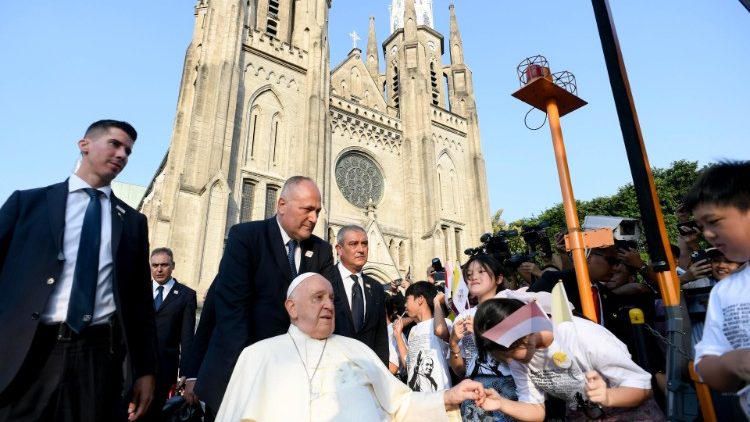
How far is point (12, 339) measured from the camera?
6.14ft

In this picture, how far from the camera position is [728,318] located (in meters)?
1.47

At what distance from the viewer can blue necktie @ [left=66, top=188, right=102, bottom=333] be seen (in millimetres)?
2047

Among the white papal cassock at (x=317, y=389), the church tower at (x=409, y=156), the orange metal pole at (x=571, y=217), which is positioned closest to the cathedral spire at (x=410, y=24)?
the church tower at (x=409, y=156)

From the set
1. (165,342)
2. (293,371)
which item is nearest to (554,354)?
(293,371)

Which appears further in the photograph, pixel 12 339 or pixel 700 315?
pixel 700 315

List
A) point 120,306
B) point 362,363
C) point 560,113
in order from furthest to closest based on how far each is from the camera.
Result: point 560,113 < point 362,363 < point 120,306

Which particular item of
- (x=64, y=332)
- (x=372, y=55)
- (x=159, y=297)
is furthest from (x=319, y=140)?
(x=64, y=332)

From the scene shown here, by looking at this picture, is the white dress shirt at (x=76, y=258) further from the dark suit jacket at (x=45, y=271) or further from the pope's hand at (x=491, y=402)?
the pope's hand at (x=491, y=402)

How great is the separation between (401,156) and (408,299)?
20.2m

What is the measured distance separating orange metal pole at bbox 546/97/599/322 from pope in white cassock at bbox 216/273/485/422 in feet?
5.61

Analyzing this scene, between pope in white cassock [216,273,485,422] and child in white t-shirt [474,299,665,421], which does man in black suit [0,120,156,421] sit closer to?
pope in white cassock [216,273,485,422]

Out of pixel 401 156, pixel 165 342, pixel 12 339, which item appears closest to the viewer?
pixel 12 339

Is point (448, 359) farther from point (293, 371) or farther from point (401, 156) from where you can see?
point (401, 156)

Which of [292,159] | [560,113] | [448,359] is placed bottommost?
[448,359]
